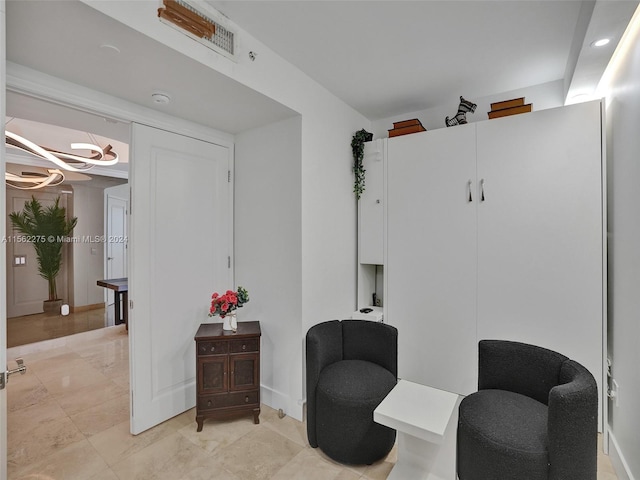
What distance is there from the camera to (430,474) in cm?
185

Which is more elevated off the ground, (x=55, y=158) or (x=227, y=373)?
(x=55, y=158)

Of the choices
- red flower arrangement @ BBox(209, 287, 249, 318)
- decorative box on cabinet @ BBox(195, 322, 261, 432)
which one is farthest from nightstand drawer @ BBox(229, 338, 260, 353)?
red flower arrangement @ BBox(209, 287, 249, 318)

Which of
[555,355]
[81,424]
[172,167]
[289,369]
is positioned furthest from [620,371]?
[81,424]

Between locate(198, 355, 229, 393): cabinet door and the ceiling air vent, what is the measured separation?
6.68 feet

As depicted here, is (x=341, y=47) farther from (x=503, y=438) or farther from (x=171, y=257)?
(x=503, y=438)

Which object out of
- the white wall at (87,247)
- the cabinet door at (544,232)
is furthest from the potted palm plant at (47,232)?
the cabinet door at (544,232)

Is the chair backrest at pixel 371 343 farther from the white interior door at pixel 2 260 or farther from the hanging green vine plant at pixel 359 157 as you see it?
the white interior door at pixel 2 260

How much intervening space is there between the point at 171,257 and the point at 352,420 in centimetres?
176

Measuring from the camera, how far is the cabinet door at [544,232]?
2201mm

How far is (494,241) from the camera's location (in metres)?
2.50

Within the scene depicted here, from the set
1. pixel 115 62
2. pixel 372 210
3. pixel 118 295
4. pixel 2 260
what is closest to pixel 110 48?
pixel 115 62

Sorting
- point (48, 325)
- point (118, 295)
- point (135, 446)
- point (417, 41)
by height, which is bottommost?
point (135, 446)

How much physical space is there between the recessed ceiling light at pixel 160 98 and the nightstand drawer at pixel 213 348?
1.72 m

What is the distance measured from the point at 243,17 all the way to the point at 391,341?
7.47ft
